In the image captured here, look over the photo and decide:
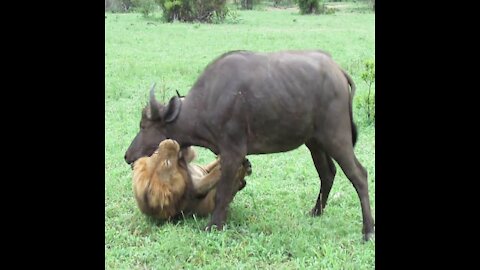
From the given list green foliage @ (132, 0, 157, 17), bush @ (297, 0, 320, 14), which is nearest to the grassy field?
green foliage @ (132, 0, 157, 17)

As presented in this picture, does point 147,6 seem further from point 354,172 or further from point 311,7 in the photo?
point 354,172

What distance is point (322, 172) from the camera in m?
5.95

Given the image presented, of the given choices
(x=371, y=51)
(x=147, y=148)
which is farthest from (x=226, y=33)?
(x=147, y=148)

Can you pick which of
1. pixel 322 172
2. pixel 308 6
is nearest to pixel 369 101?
pixel 322 172

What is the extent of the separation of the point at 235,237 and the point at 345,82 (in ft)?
5.69

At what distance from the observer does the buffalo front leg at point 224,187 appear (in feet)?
17.9

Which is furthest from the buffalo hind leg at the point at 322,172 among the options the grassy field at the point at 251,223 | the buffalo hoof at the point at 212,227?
the buffalo hoof at the point at 212,227

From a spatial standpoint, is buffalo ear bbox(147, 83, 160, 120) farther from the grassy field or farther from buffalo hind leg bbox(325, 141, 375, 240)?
buffalo hind leg bbox(325, 141, 375, 240)

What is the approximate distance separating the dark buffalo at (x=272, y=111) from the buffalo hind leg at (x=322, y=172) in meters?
0.30

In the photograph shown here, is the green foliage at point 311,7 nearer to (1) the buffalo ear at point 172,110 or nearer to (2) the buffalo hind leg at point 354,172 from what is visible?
(1) the buffalo ear at point 172,110

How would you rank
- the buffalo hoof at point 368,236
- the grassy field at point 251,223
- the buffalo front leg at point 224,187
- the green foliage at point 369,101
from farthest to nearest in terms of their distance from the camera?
1. the green foliage at point 369,101
2. the buffalo front leg at point 224,187
3. the buffalo hoof at point 368,236
4. the grassy field at point 251,223

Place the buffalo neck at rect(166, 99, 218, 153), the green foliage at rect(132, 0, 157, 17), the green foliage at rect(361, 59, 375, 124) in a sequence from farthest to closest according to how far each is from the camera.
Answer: the green foliage at rect(132, 0, 157, 17), the green foliage at rect(361, 59, 375, 124), the buffalo neck at rect(166, 99, 218, 153)

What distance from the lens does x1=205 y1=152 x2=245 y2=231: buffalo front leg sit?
5449mm

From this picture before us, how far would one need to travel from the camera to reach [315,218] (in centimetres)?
590
